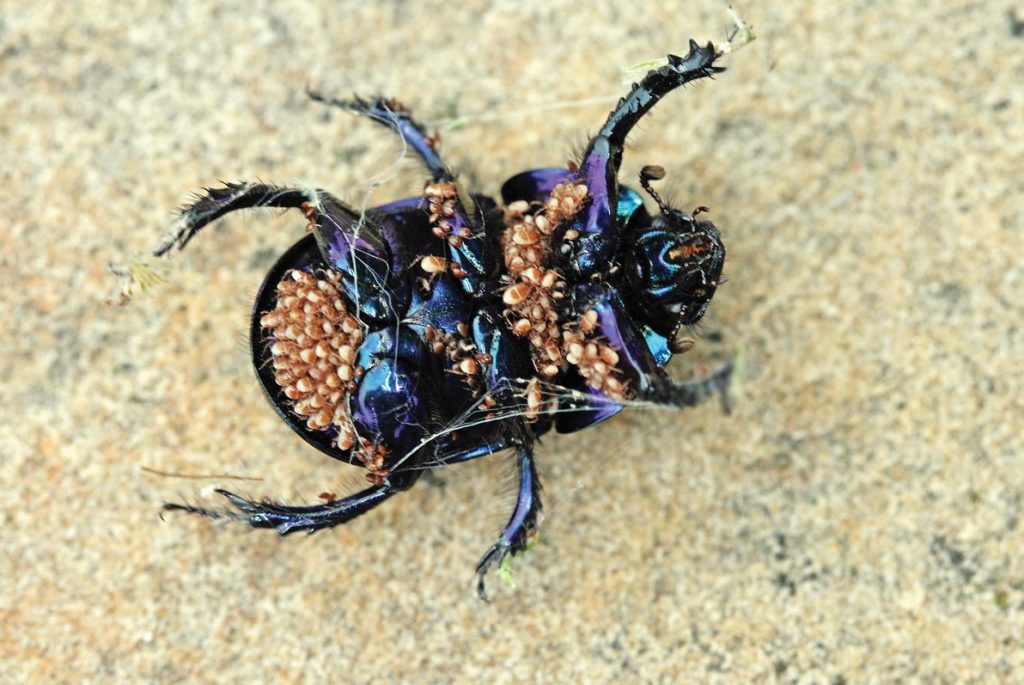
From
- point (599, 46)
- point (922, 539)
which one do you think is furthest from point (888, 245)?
point (599, 46)

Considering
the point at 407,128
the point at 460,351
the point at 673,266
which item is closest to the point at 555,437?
the point at 460,351

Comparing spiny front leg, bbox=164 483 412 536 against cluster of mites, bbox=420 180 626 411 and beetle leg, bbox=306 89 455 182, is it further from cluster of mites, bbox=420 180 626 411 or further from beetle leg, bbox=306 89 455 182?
beetle leg, bbox=306 89 455 182

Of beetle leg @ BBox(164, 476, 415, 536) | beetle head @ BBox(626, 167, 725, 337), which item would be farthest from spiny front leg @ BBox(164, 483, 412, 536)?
beetle head @ BBox(626, 167, 725, 337)

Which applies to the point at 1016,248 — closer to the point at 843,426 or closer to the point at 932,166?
the point at 932,166

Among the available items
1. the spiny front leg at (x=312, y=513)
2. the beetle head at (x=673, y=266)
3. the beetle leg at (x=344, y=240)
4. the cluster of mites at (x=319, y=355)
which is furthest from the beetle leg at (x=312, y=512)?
the beetle head at (x=673, y=266)

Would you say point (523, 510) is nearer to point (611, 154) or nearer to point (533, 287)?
point (533, 287)

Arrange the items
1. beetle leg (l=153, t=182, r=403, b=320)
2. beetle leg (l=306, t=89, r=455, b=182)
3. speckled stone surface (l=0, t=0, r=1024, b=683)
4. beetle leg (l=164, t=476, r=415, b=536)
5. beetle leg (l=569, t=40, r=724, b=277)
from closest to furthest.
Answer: beetle leg (l=569, t=40, r=724, b=277), beetle leg (l=153, t=182, r=403, b=320), beetle leg (l=164, t=476, r=415, b=536), beetle leg (l=306, t=89, r=455, b=182), speckled stone surface (l=0, t=0, r=1024, b=683)
